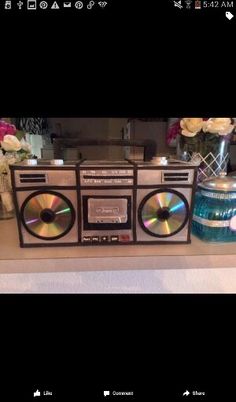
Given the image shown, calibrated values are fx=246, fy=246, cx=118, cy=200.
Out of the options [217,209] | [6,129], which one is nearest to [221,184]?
[217,209]

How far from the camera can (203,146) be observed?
48 cm

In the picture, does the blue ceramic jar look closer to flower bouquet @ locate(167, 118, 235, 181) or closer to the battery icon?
flower bouquet @ locate(167, 118, 235, 181)

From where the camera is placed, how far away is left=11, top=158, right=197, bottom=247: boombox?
34 cm

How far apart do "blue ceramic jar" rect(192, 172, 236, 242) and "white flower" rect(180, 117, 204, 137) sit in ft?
0.34

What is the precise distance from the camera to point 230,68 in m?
0.25

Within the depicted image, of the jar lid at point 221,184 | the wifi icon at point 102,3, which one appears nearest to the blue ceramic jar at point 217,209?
the jar lid at point 221,184

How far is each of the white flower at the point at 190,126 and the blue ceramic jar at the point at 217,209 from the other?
10cm

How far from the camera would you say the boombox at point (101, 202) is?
0.34m

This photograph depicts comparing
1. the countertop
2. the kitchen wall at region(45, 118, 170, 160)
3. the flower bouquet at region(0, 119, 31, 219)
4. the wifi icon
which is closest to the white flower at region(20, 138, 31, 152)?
the flower bouquet at region(0, 119, 31, 219)

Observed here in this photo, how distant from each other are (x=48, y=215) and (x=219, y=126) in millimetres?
313
